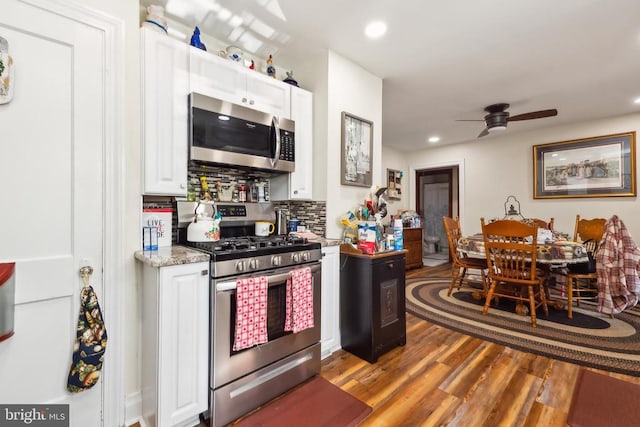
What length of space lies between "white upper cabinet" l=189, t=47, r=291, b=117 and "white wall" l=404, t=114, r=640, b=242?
453 centimetres

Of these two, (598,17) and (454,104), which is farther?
(454,104)

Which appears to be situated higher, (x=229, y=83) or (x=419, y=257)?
(x=229, y=83)

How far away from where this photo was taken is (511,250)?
110 inches

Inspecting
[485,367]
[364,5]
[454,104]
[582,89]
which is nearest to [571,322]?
[485,367]

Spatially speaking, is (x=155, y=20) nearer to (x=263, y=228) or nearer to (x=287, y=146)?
(x=287, y=146)

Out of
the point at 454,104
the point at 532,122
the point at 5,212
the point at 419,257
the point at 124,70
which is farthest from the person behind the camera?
the point at 419,257

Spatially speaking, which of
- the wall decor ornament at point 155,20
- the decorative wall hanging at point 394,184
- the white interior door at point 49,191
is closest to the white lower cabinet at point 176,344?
the white interior door at point 49,191

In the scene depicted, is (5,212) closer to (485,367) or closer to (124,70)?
(124,70)

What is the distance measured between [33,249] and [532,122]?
18.8 ft

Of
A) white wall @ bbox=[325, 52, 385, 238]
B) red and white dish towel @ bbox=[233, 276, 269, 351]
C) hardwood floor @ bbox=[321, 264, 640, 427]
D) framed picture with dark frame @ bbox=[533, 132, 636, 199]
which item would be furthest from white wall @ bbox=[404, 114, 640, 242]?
red and white dish towel @ bbox=[233, 276, 269, 351]

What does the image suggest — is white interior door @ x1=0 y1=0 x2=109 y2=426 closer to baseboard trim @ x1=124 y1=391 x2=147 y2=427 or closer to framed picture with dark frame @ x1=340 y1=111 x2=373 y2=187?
baseboard trim @ x1=124 y1=391 x2=147 y2=427

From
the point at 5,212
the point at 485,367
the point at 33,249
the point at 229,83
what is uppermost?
the point at 229,83

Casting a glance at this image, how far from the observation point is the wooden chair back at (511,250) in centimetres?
266

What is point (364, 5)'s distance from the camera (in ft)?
6.07
